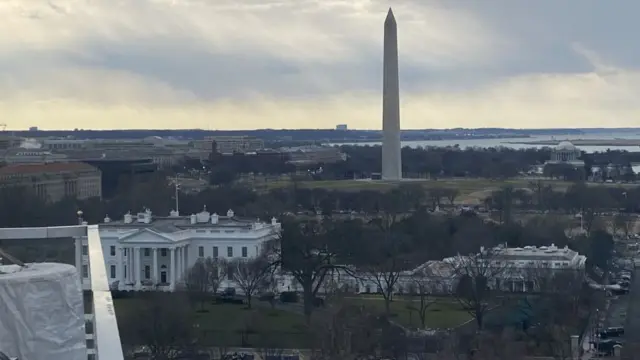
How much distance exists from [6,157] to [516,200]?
6236 cm

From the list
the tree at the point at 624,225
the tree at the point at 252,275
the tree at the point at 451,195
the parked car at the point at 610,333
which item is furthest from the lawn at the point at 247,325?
the tree at the point at 451,195

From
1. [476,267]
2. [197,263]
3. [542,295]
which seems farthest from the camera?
[197,263]

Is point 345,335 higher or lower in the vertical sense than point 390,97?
lower

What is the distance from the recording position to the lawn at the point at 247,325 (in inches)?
1260

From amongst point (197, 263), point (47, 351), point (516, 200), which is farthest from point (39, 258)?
A: point (516, 200)

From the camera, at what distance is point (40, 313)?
10430 millimetres

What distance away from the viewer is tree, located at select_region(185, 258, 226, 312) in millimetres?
39562

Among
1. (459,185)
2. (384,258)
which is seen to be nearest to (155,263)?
(384,258)

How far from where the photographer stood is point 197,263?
1772 inches

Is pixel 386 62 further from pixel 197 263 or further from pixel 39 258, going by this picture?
pixel 39 258

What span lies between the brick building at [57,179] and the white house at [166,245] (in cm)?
2787

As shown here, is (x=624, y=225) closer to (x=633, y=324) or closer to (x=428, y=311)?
(x=428, y=311)

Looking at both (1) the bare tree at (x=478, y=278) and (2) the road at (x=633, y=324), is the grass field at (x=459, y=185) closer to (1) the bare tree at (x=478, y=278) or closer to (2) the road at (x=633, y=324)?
(2) the road at (x=633, y=324)

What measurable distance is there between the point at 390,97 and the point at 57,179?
24140 millimetres
